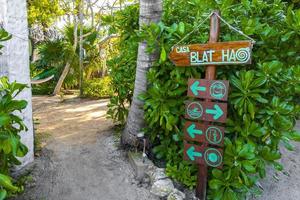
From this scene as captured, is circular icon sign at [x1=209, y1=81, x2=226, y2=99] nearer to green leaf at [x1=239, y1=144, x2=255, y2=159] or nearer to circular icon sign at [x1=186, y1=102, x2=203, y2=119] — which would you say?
circular icon sign at [x1=186, y1=102, x2=203, y2=119]

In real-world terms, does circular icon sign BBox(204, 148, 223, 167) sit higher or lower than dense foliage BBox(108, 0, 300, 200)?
lower

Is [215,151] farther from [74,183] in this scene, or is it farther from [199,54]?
[74,183]

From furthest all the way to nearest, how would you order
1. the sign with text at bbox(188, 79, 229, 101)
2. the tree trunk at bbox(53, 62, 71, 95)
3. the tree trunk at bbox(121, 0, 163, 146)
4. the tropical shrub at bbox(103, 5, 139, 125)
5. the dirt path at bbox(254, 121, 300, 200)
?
the tree trunk at bbox(53, 62, 71, 95), the tropical shrub at bbox(103, 5, 139, 125), the dirt path at bbox(254, 121, 300, 200), the tree trunk at bbox(121, 0, 163, 146), the sign with text at bbox(188, 79, 229, 101)

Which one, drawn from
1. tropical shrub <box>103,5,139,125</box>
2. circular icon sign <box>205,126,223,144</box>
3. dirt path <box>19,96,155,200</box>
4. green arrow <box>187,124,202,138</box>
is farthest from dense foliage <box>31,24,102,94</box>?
circular icon sign <box>205,126,223,144</box>

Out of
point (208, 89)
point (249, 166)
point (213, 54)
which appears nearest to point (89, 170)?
point (208, 89)

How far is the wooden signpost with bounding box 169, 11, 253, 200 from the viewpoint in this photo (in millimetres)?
2391

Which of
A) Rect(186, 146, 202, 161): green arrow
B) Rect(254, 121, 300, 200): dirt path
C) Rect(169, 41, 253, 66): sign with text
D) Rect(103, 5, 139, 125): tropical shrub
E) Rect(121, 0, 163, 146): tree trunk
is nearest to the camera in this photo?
Rect(169, 41, 253, 66): sign with text

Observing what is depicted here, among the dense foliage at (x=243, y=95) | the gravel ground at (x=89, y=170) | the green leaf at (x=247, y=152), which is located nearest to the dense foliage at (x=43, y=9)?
the gravel ground at (x=89, y=170)

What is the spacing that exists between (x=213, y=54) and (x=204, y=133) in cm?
66

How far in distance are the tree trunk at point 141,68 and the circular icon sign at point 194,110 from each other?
0.74 meters

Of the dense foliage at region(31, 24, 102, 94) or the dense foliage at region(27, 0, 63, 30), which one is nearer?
the dense foliage at region(27, 0, 63, 30)

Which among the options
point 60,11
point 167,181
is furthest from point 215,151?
point 60,11

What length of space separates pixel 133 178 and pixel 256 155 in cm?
124

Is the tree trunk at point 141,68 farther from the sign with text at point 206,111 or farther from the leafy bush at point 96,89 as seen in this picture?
the leafy bush at point 96,89
